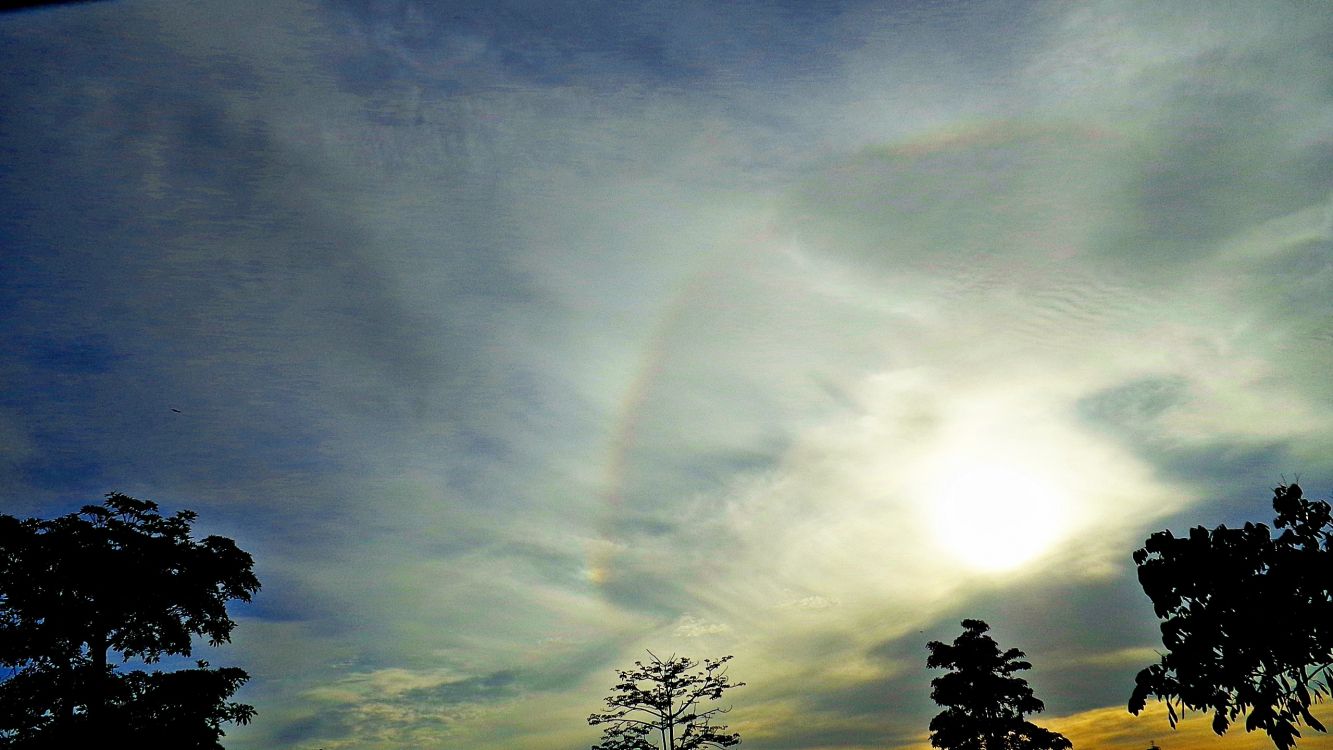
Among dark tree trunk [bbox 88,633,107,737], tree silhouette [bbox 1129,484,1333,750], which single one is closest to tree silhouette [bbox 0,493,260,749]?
dark tree trunk [bbox 88,633,107,737]

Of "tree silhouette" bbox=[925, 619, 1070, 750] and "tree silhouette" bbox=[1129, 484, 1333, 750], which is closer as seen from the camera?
"tree silhouette" bbox=[1129, 484, 1333, 750]

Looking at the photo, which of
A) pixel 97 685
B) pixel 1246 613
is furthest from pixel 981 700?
pixel 97 685

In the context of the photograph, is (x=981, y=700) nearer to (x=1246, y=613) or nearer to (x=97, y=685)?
(x=1246, y=613)

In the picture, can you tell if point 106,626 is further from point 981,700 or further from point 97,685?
point 981,700

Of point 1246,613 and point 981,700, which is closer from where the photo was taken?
point 1246,613

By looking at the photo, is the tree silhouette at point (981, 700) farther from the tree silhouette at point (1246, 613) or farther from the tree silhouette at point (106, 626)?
the tree silhouette at point (106, 626)

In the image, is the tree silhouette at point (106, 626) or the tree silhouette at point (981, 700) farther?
the tree silhouette at point (981, 700)

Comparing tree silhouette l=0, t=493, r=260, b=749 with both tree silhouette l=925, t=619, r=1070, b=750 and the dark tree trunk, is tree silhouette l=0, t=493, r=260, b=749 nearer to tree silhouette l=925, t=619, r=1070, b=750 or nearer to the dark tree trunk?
the dark tree trunk

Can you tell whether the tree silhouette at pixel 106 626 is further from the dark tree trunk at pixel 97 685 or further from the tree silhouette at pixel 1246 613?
the tree silhouette at pixel 1246 613

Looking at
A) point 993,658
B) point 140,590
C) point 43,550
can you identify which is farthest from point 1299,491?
point 43,550

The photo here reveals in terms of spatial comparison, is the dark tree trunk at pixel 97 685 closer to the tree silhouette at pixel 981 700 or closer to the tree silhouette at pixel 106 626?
the tree silhouette at pixel 106 626

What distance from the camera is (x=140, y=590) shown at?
26.4m

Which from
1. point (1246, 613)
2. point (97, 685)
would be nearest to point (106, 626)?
point (97, 685)

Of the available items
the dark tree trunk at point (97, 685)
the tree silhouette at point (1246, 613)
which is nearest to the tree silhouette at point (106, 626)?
the dark tree trunk at point (97, 685)
